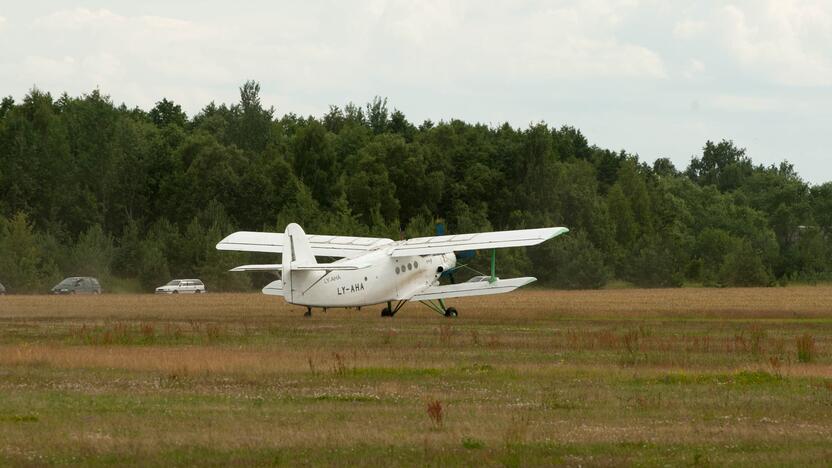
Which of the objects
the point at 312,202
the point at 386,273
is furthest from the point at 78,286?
the point at 386,273

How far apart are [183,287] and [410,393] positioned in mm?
55347

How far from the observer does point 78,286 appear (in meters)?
69.7

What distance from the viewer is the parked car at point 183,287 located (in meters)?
73.8

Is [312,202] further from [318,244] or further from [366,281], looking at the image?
[366,281]

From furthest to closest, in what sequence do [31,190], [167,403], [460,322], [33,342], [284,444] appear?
[31,190] → [460,322] → [33,342] → [167,403] → [284,444]

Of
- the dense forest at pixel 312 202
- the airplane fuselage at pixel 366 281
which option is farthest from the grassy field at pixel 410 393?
the dense forest at pixel 312 202

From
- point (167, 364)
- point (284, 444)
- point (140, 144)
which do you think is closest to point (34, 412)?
point (284, 444)

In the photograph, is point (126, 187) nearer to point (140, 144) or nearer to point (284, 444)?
point (140, 144)

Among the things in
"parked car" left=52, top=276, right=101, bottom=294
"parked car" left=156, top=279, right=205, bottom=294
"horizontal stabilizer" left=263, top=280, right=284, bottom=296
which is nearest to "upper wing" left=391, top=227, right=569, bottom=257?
"horizontal stabilizer" left=263, top=280, right=284, bottom=296

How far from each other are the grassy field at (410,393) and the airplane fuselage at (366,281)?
254 cm

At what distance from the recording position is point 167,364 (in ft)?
78.9

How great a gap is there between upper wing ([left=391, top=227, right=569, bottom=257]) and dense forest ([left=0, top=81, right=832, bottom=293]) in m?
35.2

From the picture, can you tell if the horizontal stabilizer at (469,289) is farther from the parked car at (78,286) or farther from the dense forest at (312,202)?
the dense forest at (312,202)

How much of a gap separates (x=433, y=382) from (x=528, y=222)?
78.2m
